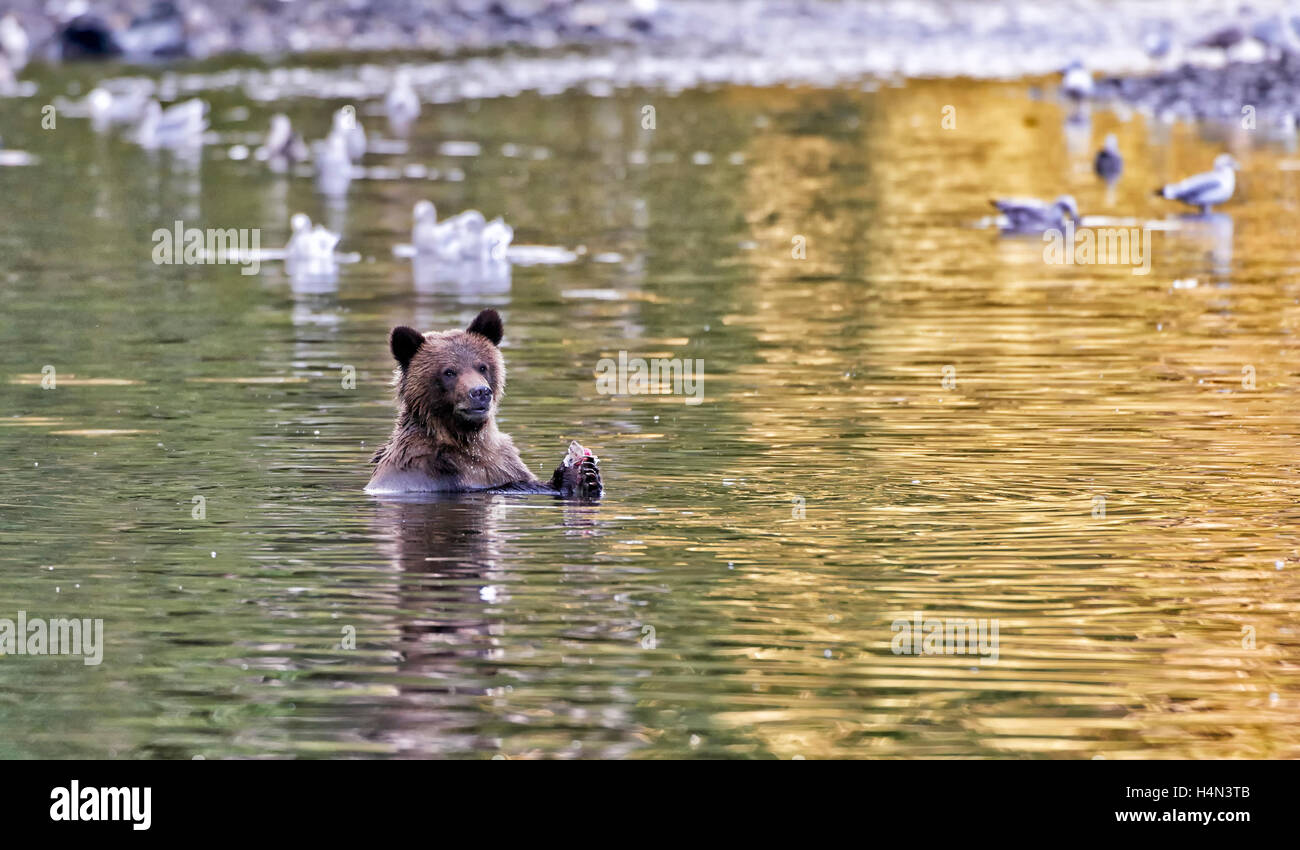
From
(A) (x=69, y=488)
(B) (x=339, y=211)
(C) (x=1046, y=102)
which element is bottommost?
(A) (x=69, y=488)

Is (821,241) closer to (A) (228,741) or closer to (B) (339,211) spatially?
(B) (339,211)

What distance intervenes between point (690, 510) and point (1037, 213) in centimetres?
1733

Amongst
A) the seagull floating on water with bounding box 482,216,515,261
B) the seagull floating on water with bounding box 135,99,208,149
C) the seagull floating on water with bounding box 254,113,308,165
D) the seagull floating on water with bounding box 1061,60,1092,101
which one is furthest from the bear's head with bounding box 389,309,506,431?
the seagull floating on water with bounding box 1061,60,1092,101

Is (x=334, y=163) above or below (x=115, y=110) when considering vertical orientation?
below

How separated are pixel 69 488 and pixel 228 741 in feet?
17.7

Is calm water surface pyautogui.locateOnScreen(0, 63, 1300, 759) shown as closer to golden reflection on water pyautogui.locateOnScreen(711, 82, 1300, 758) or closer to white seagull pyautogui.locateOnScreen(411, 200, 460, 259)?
golden reflection on water pyautogui.locateOnScreen(711, 82, 1300, 758)

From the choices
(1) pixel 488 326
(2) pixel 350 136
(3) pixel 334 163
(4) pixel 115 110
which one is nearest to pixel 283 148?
(2) pixel 350 136

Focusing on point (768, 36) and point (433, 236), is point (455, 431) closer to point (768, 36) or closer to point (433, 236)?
point (433, 236)

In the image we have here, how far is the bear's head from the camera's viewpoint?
537 inches

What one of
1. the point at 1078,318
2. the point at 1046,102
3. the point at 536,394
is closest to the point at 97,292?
the point at 536,394

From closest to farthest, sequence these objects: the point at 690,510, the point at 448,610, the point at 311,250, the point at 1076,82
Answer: the point at 448,610 < the point at 690,510 < the point at 311,250 < the point at 1076,82

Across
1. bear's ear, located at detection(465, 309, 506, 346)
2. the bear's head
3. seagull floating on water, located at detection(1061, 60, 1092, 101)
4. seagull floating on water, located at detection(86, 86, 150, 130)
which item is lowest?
the bear's head

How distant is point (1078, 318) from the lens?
2250cm

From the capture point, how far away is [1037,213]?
29953mm
